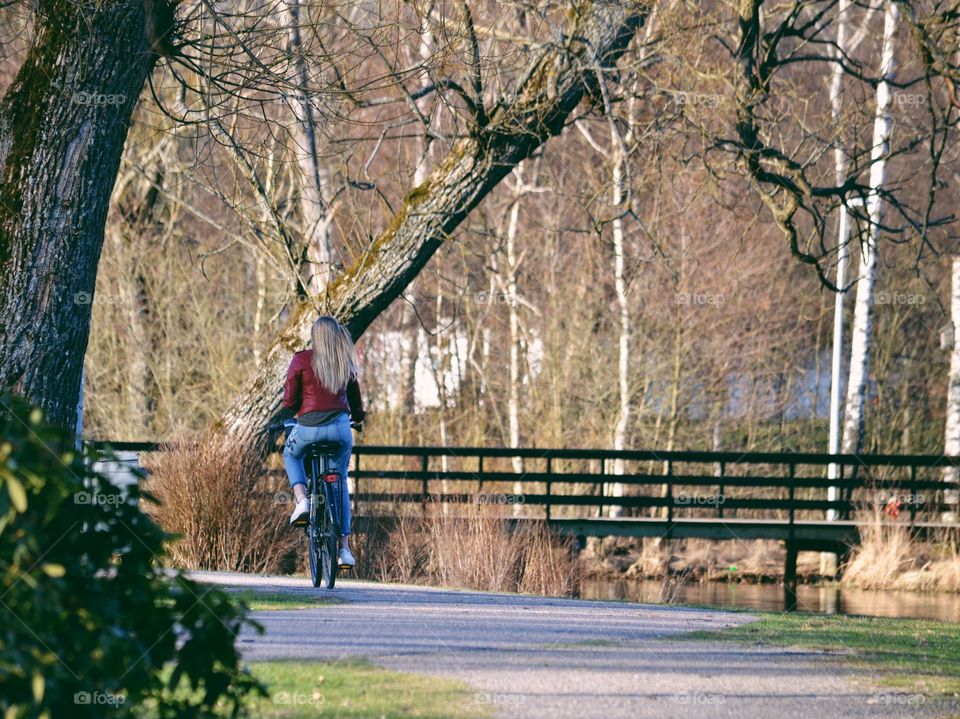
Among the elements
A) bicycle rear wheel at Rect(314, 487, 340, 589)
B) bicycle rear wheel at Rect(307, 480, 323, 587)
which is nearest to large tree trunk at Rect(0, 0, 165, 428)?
bicycle rear wheel at Rect(307, 480, 323, 587)

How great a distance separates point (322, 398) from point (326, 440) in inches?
12.7

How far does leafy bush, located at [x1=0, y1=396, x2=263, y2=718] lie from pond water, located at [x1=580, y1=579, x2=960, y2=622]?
11.5 metres

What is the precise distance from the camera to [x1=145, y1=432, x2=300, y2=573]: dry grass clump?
42.9 feet

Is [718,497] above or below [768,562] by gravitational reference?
above

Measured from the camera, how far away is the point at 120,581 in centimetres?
432

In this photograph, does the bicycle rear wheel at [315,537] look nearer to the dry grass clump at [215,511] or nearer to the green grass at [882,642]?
the dry grass clump at [215,511]

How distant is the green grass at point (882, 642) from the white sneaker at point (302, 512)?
3060 millimetres

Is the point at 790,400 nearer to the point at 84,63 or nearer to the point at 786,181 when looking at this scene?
the point at 786,181

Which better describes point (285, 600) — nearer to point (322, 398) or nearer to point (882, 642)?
point (322, 398)

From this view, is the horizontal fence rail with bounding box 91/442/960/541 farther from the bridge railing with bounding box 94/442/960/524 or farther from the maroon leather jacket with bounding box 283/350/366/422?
the maroon leather jacket with bounding box 283/350/366/422

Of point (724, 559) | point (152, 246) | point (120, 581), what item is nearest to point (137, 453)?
point (152, 246)

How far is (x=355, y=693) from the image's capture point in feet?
20.0

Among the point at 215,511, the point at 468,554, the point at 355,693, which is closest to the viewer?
the point at 355,693

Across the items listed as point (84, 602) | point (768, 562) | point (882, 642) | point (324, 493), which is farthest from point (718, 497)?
point (84, 602)
